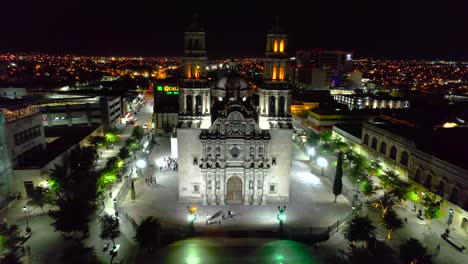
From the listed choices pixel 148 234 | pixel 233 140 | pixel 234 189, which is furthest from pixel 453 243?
pixel 148 234

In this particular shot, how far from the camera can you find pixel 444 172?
40844 mm

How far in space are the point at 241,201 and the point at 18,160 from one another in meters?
32.5

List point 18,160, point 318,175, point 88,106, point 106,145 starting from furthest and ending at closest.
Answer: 1. point 88,106
2. point 106,145
3. point 318,175
4. point 18,160

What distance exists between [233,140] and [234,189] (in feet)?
22.9

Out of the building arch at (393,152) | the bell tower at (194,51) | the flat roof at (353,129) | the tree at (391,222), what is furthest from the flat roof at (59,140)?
the flat roof at (353,129)

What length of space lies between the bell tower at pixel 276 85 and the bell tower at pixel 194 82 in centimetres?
817

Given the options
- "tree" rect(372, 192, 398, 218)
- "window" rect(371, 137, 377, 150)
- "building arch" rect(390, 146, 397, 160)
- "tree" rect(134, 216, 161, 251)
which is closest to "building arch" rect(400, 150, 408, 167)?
"building arch" rect(390, 146, 397, 160)

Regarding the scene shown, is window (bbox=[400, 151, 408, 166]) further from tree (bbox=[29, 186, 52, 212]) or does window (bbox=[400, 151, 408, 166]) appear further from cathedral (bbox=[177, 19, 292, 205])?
tree (bbox=[29, 186, 52, 212])

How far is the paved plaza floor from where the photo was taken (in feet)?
129

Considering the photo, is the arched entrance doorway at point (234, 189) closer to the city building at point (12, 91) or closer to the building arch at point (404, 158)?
the building arch at point (404, 158)

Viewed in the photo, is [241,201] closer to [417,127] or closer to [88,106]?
[417,127]

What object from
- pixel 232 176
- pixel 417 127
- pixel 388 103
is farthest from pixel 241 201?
pixel 388 103

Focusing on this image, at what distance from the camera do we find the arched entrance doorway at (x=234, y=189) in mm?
45094

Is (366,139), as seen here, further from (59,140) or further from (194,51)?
(59,140)
